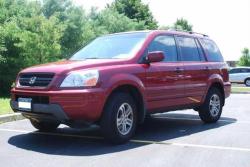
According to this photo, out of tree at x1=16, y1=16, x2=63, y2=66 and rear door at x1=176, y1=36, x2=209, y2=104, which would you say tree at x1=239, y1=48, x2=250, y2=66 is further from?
rear door at x1=176, y1=36, x2=209, y2=104

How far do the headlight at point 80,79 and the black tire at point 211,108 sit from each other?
3.56 m

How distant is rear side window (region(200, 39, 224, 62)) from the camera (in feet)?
32.7

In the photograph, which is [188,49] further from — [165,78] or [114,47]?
[114,47]

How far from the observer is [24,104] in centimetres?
703

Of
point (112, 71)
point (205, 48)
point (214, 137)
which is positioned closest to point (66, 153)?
point (112, 71)

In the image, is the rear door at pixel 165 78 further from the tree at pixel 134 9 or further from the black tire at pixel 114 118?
the tree at pixel 134 9

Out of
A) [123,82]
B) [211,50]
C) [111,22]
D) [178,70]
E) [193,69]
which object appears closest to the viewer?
[123,82]

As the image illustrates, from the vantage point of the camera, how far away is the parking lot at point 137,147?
601 cm

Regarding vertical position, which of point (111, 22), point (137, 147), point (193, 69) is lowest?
point (137, 147)

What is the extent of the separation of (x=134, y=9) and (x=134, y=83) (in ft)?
136

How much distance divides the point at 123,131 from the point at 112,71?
0.98 meters

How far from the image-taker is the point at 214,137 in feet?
26.1

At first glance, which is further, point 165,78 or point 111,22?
point 111,22

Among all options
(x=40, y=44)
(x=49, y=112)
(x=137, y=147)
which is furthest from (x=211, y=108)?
(x=40, y=44)
